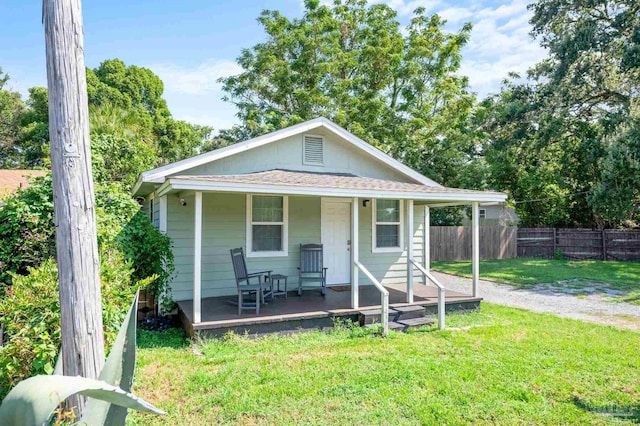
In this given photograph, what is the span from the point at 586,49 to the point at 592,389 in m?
17.3

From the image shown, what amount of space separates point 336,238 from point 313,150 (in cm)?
213

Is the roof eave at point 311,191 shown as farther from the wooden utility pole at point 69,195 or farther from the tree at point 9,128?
the tree at point 9,128

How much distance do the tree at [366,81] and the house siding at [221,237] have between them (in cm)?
989

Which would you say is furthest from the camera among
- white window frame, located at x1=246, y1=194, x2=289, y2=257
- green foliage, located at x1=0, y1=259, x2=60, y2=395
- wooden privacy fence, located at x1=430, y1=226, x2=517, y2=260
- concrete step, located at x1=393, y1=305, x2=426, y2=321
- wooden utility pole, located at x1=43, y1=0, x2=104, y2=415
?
wooden privacy fence, located at x1=430, y1=226, x2=517, y2=260

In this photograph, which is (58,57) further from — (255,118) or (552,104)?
(552,104)

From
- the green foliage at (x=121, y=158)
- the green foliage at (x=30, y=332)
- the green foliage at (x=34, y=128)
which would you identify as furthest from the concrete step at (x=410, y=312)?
the green foliage at (x=34, y=128)

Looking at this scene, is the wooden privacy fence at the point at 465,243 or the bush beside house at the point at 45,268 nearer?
the bush beside house at the point at 45,268

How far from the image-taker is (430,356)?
5.27 meters

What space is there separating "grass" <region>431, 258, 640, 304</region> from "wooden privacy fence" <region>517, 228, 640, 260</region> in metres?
0.95

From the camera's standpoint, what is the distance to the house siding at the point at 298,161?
27.4 ft

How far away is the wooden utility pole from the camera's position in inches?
93.5

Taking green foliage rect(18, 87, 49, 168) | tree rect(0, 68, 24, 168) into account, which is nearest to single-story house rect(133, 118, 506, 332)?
green foliage rect(18, 87, 49, 168)

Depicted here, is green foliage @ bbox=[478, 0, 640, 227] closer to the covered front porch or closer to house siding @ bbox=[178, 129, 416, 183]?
the covered front porch

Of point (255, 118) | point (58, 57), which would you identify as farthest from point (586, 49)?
point (58, 57)
